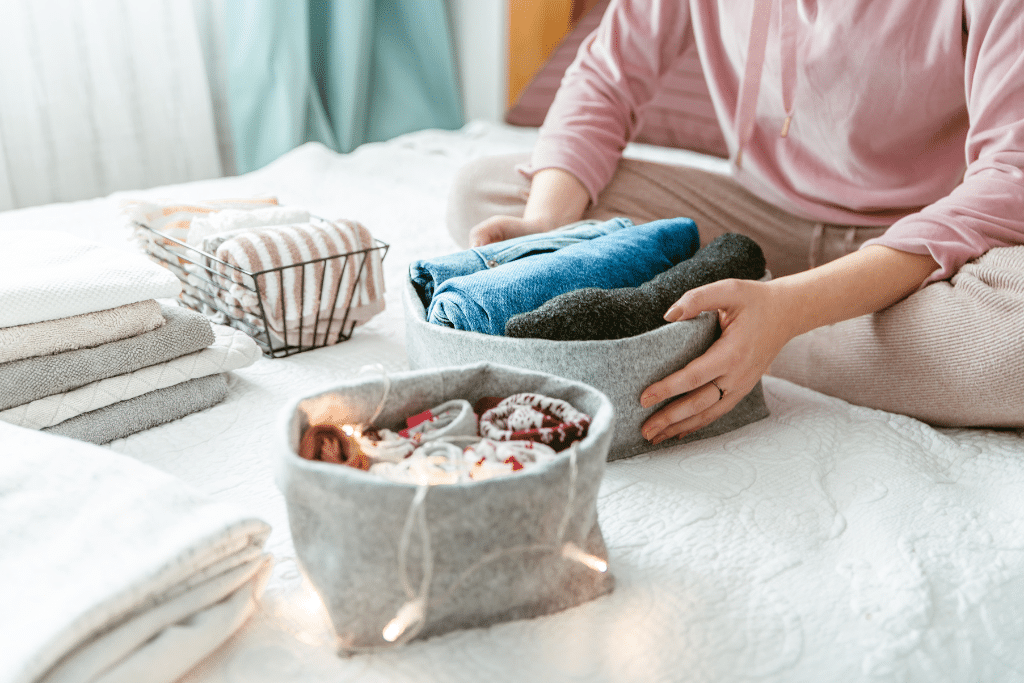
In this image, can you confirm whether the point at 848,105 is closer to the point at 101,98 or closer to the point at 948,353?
the point at 948,353

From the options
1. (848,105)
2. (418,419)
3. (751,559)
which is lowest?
(751,559)

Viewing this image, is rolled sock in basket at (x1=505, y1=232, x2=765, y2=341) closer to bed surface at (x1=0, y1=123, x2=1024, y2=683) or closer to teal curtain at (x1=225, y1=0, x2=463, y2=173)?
bed surface at (x1=0, y1=123, x2=1024, y2=683)

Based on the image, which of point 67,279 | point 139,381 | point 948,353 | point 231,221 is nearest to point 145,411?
point 139,381

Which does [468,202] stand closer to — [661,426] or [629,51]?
[629,51]

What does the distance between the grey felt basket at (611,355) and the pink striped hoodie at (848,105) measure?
300mm

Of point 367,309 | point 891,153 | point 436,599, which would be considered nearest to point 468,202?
point 367,309

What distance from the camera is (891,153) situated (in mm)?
1029

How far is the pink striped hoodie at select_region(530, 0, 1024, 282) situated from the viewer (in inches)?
31.6

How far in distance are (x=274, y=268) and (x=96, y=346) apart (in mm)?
193

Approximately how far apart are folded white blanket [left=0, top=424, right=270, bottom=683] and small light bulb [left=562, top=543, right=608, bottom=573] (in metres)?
0.18

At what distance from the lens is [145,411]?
71 cm

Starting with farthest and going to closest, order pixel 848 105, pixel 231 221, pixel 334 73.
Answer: pixel 334 73 → pixel 848 105 → pixel 231 221

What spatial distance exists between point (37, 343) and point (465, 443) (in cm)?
40

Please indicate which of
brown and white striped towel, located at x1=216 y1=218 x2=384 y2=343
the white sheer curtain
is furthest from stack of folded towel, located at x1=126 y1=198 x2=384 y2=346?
the white sheer curtain
